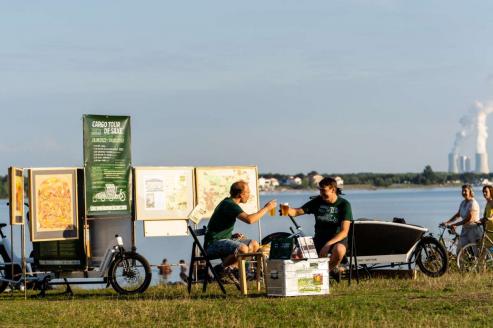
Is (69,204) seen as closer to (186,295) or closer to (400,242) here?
(186,295)

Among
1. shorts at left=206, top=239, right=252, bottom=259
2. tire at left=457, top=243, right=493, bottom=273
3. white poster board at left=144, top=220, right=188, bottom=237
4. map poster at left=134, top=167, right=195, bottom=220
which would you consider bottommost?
tire at left=457, top=243, right=493, bottom=273

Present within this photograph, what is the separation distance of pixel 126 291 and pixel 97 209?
144 cm

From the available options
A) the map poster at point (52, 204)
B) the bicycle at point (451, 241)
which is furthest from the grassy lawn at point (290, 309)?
the bicycle at point (451, 241)

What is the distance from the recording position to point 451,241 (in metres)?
16.2

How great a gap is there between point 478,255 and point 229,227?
4686 millimetres

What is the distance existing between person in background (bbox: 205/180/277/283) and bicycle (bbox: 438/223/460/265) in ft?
14.0

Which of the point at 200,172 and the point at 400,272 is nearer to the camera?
the point at 400,272

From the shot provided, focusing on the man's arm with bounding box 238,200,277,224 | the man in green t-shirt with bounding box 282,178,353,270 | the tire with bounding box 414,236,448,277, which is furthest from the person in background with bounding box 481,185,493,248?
the man's arm with bounding box 238,200,277,224

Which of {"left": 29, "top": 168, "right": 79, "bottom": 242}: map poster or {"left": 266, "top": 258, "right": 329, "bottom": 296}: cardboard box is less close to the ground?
{"left": 29, "top": 168, "right": 79, "bottom": 242}: map poster

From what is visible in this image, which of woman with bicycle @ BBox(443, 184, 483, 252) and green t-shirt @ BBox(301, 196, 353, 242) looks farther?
woman with bicycle @ BBox(443, 184, 483, 252)

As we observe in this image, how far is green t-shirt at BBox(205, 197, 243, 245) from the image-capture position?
12.1 metres

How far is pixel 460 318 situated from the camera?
952 cm

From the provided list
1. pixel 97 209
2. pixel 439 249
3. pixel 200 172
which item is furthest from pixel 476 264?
pixel 97 209

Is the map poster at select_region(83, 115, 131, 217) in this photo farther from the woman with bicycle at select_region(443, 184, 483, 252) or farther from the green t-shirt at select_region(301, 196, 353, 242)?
the woman with bicycle at select_region(443, 184, 483, 252)
